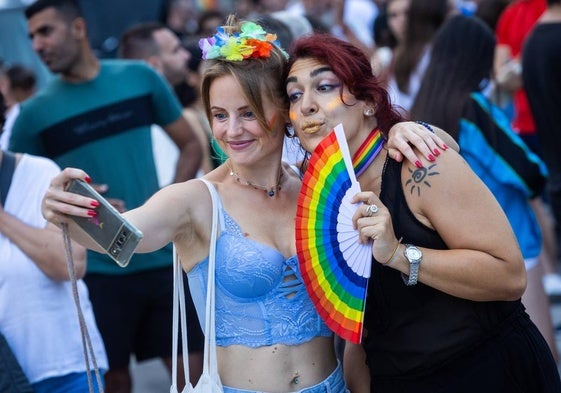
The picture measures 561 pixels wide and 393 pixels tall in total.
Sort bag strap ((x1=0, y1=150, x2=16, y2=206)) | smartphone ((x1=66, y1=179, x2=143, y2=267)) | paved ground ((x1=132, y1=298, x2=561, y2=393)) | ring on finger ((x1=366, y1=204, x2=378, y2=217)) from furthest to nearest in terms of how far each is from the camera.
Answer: paved ground ((x1=132, y1=298, x2=561, y2=393)) → bag strap ((x1=0, y1=150, x2=16, y2=206)) → ring on finger ((x1=366, y1=204, x2=378, y2=217)) → smartphone ((x1=66, y1=179, x2=143, y2=267))

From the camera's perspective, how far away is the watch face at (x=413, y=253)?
2682 mm

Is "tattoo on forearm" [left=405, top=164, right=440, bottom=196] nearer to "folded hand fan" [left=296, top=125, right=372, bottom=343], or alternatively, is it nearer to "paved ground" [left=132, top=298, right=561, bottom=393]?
"folded hand fan" [left=296, top=125, right=372, bottom=343]

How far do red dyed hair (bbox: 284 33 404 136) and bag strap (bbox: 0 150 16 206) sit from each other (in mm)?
1095

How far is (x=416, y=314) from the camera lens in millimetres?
2818

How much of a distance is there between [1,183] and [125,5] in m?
7.08

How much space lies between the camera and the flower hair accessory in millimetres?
2971

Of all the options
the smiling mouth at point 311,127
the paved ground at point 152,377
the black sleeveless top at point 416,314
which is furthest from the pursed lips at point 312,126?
the paved ground at point 152,377

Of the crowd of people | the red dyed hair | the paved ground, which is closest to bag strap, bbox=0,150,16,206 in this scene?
the crowd of people

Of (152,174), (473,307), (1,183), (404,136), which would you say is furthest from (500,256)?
(152,174)

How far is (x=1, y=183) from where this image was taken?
337 centimetres

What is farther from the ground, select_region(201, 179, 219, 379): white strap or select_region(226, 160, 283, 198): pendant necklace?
select_region(226, 160, 283, 198): pendant necklace

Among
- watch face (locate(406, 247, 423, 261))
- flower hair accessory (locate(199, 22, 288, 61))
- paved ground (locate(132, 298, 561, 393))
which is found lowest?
paved ground (locate(132, 298, 561, 393))

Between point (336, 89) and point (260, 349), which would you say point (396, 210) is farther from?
point (260, 349)

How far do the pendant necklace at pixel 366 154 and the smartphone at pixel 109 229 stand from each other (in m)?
0.79
